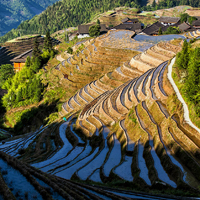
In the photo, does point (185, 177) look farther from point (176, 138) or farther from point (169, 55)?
point (169, 55)

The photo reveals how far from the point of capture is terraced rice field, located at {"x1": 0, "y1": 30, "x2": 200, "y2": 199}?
13695mm

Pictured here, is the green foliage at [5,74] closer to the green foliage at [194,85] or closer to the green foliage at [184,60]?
the green foliage at [184,60]

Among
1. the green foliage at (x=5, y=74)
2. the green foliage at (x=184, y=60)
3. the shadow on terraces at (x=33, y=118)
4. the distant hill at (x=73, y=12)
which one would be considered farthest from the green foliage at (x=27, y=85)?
the distant hill at (x=73, y=12)

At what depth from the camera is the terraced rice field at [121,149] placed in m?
13.7

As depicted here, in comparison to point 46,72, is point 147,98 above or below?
above

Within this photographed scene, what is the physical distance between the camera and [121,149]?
2045 cm

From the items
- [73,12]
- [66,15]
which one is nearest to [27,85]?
[66,15]

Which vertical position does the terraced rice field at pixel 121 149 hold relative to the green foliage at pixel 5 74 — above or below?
above

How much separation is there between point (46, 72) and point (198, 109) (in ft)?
140

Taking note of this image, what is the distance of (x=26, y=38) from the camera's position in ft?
363

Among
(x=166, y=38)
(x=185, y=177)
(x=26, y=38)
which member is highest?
(x=185, y=177)

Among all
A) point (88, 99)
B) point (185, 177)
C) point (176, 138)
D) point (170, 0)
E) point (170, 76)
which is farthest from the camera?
point (170, 0)

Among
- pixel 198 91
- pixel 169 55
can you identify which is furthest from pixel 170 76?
pixel 169 55

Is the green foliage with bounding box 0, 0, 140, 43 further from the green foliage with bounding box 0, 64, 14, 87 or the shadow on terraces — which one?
the shadow on terraces
